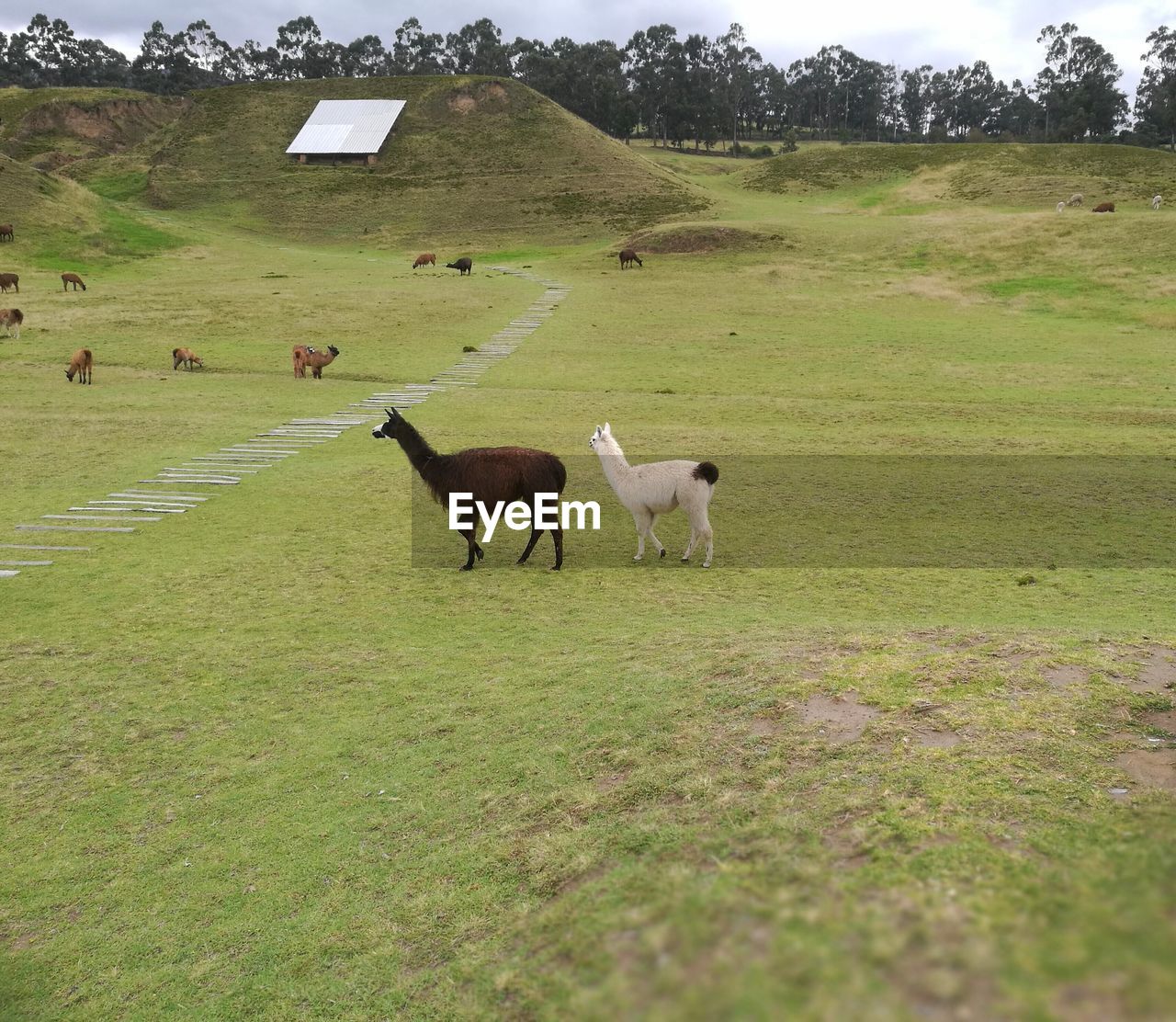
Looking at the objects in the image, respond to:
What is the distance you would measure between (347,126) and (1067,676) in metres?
85.5

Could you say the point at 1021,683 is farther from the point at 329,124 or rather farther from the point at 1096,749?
the point at 329,124

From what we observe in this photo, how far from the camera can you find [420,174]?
7175 cm

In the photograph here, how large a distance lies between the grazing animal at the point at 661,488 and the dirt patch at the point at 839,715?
4953 mm

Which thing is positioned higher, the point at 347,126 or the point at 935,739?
the point at 347,126

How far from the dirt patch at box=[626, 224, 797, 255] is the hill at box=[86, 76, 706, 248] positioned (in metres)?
9.89

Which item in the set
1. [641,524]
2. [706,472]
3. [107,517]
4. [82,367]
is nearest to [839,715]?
[706,472]

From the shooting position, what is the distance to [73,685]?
8109 millimetres

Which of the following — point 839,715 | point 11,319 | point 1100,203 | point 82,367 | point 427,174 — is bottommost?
point 839,715

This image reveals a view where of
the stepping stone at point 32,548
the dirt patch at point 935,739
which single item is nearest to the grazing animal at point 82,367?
the stepping stone at point 32,548

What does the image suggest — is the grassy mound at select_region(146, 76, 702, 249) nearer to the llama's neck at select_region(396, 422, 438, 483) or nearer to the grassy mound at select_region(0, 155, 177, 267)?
the grassy mound at select_region(0, 155, 177, 267)

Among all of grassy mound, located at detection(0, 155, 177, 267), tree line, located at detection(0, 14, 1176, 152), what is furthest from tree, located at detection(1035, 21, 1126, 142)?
grassy mound, located at detection(0, 155, 177, 267)

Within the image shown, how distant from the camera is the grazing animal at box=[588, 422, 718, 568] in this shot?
10.9m

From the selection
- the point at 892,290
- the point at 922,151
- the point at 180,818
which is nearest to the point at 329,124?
the point at 922,151

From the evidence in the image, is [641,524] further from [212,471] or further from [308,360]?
[308,360]
